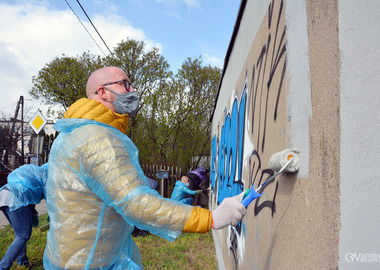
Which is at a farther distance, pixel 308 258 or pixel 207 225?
pixel 207 225

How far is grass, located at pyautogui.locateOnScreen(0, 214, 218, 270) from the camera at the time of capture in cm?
495

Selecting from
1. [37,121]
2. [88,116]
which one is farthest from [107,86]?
[37,121]

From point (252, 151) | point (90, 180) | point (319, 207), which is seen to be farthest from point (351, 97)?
point (252, 151)

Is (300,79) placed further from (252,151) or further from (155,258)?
(155,258)

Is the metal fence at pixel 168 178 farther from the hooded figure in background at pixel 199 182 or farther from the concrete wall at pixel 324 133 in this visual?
the concrete wall at pixel 324 133

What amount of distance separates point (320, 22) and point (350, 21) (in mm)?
123

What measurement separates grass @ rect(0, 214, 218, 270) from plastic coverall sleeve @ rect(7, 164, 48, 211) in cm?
146

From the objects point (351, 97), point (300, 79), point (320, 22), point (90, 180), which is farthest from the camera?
point (90, 180)

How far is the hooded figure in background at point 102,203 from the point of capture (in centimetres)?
138

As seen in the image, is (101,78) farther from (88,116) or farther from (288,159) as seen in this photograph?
(288,159)

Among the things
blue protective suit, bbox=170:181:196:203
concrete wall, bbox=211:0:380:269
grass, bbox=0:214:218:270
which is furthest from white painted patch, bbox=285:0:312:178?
blue protective suit, bbox=170:181:196:203

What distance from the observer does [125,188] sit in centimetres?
141

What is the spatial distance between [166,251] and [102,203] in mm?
4489

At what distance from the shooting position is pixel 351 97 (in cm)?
102
